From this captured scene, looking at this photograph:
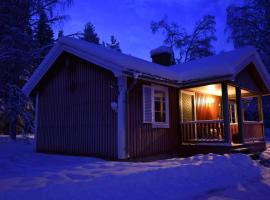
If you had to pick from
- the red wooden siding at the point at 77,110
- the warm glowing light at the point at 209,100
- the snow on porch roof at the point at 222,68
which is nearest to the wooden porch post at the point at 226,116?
the snow on porch roof at the point at 222,68

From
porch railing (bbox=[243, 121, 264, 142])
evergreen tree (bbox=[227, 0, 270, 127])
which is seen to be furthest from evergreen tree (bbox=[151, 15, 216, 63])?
porch railing (bbox=[243, 121, 264, 142])

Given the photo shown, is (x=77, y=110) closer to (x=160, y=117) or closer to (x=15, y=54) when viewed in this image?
(x=160, y=117)

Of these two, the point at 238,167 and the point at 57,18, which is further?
the point at 57,18

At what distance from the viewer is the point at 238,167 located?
823 cm

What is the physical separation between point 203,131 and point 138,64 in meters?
3.86

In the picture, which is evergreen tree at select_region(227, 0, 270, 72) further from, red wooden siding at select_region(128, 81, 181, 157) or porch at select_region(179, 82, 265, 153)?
red wooden siding at select_region(128, 81, 181, 157)

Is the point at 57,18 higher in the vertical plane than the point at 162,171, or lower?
higher

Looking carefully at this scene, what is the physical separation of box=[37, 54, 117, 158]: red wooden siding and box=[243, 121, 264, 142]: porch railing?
5911 mm

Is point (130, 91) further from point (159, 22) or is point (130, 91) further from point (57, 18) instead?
point (159, 22)

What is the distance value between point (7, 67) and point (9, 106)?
2.61 m

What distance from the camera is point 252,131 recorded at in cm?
1302

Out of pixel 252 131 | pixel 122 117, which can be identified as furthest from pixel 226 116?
pixel 122 117

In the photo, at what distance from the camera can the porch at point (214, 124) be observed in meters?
10.7

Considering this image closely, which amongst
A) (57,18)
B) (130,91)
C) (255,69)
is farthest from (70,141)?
(57,18)
